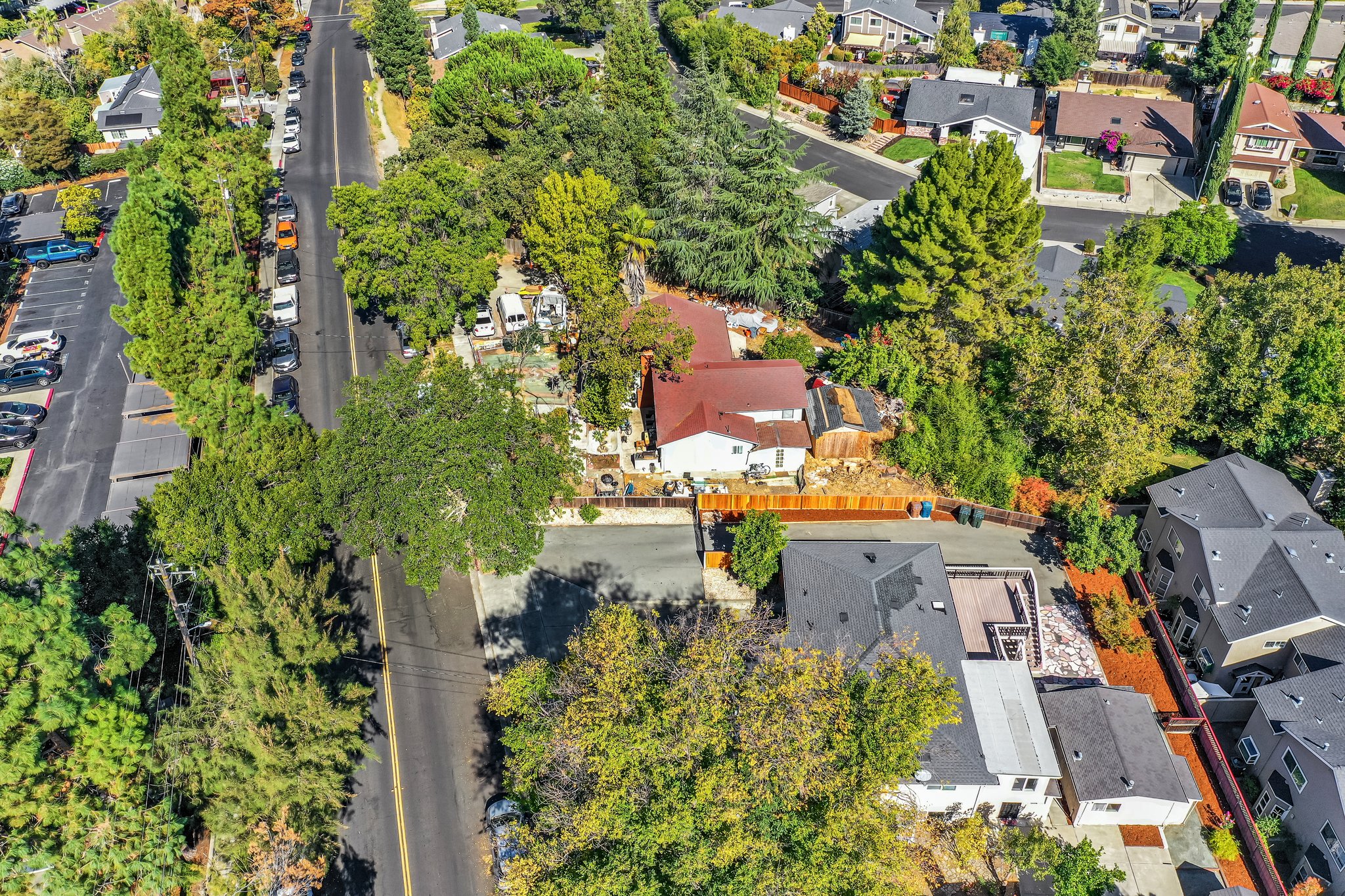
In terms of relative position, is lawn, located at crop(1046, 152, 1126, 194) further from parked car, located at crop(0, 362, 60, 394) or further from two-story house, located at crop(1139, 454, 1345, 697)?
parked car, located at crop(0, 362, 60, 394)

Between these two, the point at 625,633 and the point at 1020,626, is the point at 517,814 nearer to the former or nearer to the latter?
the point at 625,633

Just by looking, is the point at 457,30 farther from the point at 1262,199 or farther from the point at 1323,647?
the point at 1323,647

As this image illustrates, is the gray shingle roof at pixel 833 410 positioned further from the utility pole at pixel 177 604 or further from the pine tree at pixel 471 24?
the pine tree at pixel 471 24

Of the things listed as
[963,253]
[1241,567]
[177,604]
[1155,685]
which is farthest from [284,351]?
[1241,567]

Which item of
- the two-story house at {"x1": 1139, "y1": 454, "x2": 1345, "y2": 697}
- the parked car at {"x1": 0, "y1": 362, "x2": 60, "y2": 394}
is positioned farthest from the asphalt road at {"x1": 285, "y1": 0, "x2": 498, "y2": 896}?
the two-story house at {"x1": 1139, "y1": 454, "x2": 1345, "y2": 697}

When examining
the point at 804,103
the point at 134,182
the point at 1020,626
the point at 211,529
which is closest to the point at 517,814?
the point at 211,529
